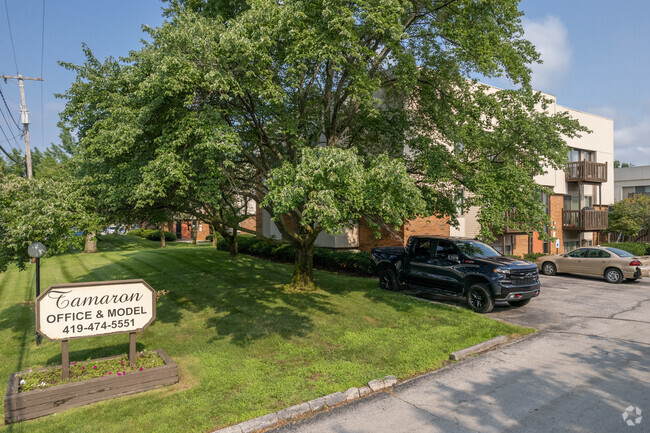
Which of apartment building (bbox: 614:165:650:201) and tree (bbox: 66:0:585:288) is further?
apartment building (bbox: 614:165:650:201)

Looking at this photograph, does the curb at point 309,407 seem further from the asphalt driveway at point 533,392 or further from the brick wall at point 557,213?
the brick wall at point 557,213

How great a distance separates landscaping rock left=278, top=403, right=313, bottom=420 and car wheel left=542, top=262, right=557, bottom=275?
1772 centimetres

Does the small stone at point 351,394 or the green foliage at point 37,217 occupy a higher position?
the green foliage at point 37,217

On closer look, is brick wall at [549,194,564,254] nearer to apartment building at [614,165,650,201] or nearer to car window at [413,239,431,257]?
apartment building at [614,165,650,201]

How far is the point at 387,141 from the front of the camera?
14906 mm

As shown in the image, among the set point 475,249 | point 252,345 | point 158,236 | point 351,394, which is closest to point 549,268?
point 475,249

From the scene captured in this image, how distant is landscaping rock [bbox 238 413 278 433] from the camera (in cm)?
539

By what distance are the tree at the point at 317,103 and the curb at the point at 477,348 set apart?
107 inches

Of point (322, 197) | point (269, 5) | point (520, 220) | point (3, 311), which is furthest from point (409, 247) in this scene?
point (3, 311)

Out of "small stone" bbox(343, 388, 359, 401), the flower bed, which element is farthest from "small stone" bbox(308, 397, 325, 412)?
the flower bed

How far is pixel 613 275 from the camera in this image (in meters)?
17.2

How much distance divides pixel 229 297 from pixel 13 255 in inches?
238

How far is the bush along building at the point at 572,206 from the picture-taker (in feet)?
71.4

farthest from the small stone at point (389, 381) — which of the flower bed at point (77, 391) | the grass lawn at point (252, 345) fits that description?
the flower bed at point (77, 391)
